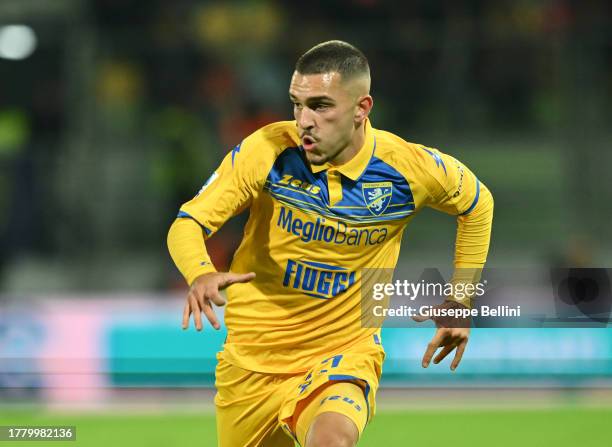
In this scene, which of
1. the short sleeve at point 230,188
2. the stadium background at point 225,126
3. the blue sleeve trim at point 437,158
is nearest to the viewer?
the short sleeve at point 230,188

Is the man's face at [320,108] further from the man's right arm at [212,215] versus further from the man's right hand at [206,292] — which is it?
the man's right hand at [206,292]

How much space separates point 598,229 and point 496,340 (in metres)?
2.05

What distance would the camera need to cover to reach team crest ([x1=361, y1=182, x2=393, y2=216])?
15.5 ft

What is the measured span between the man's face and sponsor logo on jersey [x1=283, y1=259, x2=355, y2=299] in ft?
1.68

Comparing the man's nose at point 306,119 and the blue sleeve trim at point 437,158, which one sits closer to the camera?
the man's nose at point 306,119

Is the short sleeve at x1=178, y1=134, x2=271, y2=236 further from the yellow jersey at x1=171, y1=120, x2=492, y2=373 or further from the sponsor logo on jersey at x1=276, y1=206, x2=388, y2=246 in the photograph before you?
the sponsor logo on jersey at x1=276, y1=206, x2=388, y2=246

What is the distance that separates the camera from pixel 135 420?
873cm

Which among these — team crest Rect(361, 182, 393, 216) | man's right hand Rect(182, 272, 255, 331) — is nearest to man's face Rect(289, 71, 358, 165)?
team crest Rect(361, 182, 393, 216)

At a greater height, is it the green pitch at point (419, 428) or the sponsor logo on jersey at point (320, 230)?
the sponsor logo on jersey at point (320, 230)

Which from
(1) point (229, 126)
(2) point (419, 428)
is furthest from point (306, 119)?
(1) point (229, 126)

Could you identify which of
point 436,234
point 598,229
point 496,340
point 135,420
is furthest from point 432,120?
point 135,420

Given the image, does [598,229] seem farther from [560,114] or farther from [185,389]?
[185,389]

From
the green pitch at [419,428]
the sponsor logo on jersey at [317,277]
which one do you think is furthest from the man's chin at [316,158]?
the green pitch at [419,428]

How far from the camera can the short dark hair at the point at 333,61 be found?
14.7 feet
